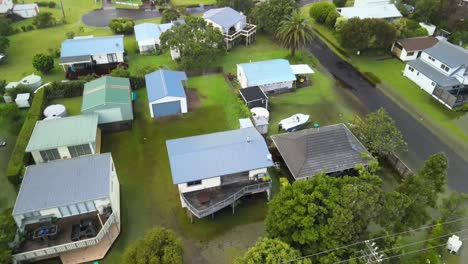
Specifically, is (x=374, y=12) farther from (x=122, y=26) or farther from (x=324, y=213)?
(x=324, y=213)

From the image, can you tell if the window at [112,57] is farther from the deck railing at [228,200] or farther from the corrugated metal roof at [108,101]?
the deck railing at [228,200]

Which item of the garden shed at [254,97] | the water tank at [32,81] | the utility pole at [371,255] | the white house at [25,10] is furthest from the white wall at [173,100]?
the white house at [25,10]

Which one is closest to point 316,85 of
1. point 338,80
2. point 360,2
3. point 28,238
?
point 338,80

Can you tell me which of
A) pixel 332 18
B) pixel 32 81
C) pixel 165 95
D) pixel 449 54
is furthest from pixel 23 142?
pixel 449 54

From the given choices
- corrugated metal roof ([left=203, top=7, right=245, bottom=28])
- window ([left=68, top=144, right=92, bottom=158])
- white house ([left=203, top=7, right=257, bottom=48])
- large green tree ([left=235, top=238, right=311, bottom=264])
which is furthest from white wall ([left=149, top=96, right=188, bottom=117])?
large green tree ([left=235, top=238, right=311, bottom=264])

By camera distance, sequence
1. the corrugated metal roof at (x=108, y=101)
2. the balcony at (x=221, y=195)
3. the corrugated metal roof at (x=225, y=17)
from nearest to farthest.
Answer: the balcony at (x=221, y=195) < the corrugated metal roof at (x=108, y=101) < the corrugated metal roof at (x=225, y=17)

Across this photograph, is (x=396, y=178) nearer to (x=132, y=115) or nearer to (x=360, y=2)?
(x=132, y=115)
